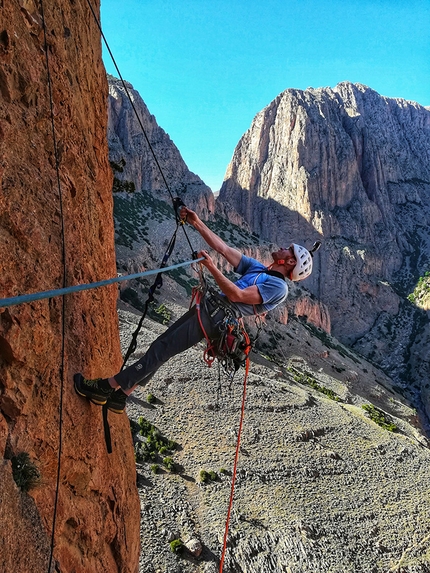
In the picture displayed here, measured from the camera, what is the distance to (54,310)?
190 inches

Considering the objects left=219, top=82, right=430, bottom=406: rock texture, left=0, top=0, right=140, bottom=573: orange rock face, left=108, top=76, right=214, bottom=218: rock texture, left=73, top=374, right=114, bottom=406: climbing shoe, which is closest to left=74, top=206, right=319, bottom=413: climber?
left=73, top=374, right=114, bottom=406: climbing shoe

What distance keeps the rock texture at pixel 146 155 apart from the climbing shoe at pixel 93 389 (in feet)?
251

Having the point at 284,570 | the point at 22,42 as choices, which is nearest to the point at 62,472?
the point at 22,42

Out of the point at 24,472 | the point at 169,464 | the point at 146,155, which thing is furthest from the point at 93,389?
the point at 146,155

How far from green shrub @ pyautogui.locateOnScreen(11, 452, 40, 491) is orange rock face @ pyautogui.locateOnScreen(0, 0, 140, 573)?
11 centimetres

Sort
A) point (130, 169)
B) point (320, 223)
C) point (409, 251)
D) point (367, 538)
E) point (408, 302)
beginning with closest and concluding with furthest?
1. point (367, 538)
2. point (130, 169)
3. point (408, 302)
4. point (320, 223)
5. point (409, 251)

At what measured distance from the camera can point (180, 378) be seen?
90.6ft

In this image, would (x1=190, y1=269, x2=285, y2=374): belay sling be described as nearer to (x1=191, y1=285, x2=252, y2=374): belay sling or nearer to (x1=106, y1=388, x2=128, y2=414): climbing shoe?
(x1=191, y1=285, x2=252, y2=374): belay sling

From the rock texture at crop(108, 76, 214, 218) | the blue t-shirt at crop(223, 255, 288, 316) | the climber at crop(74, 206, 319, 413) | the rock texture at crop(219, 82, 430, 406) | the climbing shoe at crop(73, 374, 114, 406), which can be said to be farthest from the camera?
the rock texture at crop(219, 82, 430, 406)

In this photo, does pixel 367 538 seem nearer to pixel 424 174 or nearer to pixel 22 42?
pixel 22 42

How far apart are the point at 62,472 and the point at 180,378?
23.3 meters

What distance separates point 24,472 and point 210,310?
9.89ft

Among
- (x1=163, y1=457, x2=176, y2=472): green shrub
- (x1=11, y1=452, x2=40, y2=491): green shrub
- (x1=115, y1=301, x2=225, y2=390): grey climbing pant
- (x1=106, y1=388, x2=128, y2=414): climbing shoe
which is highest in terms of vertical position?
(x1=115, y1=301, x2=225, y2=390): grey climbing pant

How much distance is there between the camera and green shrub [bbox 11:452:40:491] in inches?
153
